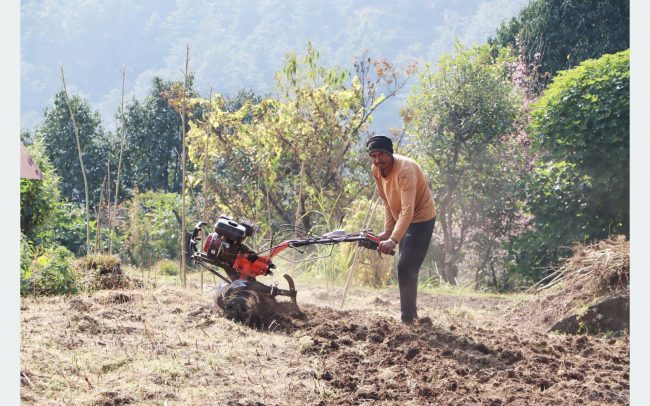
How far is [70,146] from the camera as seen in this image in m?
21.3

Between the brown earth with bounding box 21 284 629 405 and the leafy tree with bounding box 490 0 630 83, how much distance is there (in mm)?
13168

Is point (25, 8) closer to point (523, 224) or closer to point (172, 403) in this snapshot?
point (523, 224)

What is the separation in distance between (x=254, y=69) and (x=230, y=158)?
3311 centimetres

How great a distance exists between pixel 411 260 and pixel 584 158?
195 inches

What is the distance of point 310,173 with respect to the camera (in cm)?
1341

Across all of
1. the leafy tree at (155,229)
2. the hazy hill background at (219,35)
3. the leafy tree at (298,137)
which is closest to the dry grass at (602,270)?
the leafy tree at (298,137)

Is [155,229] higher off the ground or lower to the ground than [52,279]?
higher

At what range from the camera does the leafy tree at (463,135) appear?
12836mm

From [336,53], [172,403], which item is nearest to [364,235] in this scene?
[172,403]

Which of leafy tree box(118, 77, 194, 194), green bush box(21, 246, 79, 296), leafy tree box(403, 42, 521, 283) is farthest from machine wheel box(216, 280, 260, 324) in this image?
leafy tree box(118, 77, 194, 194)

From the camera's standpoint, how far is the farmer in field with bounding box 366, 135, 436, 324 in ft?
20.8

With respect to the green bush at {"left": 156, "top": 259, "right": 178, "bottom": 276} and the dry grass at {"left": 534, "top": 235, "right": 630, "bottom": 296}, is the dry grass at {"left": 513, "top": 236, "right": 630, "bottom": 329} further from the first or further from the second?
the green bush at {"left": 156, "top": 259, "right": 178, "bottom": 276}

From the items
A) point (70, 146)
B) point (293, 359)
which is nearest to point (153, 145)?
point (70, 146)

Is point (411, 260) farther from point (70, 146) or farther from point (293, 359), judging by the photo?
point (70, 146)
